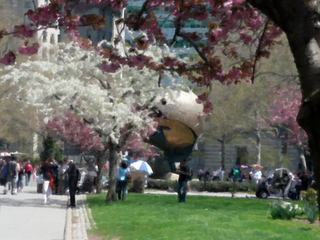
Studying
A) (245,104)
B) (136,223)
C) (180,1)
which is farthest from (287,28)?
(245,104)

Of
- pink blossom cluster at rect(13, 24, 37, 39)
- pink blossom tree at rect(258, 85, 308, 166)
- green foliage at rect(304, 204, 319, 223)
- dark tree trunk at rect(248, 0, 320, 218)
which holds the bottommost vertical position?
green foliage at rect(304, 204, 319, 223)

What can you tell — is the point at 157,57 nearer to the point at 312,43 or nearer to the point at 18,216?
the point at 18,216

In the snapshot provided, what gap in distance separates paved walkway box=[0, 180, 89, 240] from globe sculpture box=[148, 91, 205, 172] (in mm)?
8117

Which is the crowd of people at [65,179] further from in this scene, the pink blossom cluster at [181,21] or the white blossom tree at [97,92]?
the pink blossom cluster at [181,21]

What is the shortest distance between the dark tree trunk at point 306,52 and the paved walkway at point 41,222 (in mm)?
7443

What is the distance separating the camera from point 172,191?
31.1 metres

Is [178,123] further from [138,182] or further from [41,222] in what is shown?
[41,222]

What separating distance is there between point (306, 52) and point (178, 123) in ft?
69.6

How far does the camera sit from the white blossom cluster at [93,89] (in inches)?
772

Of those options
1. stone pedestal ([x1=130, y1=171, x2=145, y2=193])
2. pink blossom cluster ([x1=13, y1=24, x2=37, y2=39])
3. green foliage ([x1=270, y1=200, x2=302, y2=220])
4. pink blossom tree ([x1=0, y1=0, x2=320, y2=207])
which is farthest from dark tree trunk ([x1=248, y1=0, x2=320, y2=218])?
stone pedestal ([x1=130, y1=171, x2=145, y2=193])

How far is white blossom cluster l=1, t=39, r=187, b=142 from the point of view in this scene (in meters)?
19.6

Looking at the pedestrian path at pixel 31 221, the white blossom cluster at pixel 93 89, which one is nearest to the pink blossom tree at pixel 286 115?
the white blossom cluster at pixel 93 89

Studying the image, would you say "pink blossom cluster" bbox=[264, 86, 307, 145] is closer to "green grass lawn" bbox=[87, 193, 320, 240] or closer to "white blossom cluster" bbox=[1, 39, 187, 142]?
"white blossom cluster" bbox=[1, 39, 187, 142]

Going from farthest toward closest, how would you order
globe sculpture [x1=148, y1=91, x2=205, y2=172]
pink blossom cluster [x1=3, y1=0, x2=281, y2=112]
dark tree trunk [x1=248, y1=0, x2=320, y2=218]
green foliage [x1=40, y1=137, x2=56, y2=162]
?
green foliage [x1=40, y1=137, x2=56, y2=162]
globe sculpture [x1=148, y1=91, x2=205, y2=172]
pink blossom cluster [x1=3, y1=0, x2=281, y2=112]
dark tree trunk [x1=248, y1=0, x2=320, y2=218]
